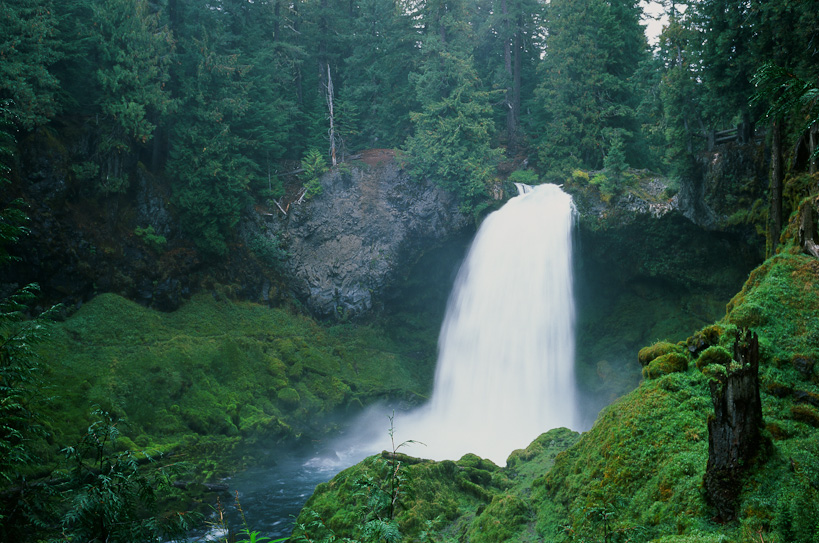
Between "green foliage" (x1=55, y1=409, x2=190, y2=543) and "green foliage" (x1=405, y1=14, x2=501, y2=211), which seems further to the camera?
"green foliage" (x1=405, y1=14, x2=501, y2=211)

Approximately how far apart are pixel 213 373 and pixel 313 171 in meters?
10.9

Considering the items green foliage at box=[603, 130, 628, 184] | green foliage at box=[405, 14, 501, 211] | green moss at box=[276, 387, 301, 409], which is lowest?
green moss at box=[276, 387, 301, 409]

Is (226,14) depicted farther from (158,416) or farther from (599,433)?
(599,433)

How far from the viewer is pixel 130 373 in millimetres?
14938

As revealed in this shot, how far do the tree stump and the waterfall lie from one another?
13.4 meters

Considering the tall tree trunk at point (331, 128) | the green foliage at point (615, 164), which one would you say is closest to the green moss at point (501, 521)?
the green foliage at point (615, 164)

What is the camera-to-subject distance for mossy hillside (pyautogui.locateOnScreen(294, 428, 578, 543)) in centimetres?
716

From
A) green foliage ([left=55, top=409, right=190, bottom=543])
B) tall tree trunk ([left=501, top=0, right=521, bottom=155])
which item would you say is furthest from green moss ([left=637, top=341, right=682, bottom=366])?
tall tree trunk ([left=501, top=0, right=521, bottom=155])

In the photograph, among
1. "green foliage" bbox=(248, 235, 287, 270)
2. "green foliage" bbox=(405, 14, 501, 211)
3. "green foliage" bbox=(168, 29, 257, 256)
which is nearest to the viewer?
"green foliage" bbox=(168, 29, 257, 256)

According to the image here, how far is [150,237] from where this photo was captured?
61.8 ft

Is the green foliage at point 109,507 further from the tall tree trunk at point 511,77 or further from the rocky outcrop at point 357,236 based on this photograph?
the tall tree trunk at point 511,77

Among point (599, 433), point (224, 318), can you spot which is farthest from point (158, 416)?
point (599, 433)

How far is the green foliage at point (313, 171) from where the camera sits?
75.4 ft

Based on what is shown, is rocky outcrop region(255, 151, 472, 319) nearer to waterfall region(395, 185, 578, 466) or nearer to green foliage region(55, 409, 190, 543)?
waterfall region(395, 185, 578, 466)
